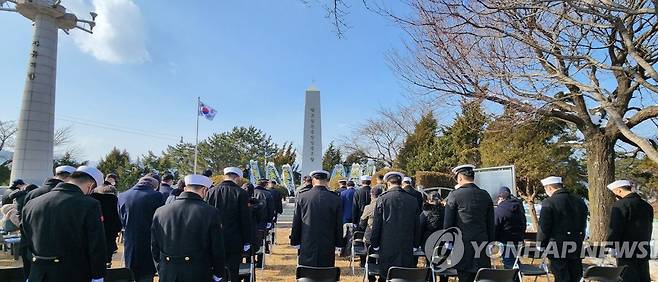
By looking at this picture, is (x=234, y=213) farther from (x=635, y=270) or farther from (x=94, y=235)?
(x=635, y=270)

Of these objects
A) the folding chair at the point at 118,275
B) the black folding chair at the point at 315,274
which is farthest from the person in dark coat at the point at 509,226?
→ the folding chair at the point at 118,275

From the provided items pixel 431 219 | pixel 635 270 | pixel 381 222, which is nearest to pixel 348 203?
pixel 431 219

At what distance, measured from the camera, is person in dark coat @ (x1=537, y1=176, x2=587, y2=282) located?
16.6ft

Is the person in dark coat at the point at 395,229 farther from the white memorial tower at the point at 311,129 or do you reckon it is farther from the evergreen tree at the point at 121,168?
the evergreen tree at the point at 121,168

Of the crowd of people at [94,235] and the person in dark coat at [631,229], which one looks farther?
the person in dark coat at [631,229]

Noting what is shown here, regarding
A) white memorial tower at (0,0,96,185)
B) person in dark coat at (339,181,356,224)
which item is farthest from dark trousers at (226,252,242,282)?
white memorial tower at (0,0,96,185)

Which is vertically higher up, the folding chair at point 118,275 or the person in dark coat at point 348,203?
the person in dark coat at point 348,203

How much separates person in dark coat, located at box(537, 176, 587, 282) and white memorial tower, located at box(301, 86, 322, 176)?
664 inches

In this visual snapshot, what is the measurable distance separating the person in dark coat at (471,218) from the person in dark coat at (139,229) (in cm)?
350

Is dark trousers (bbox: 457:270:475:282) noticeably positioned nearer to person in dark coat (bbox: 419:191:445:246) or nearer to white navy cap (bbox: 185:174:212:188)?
person in dark coat (bbox: 419:191:445:246)

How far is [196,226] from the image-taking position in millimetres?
3506

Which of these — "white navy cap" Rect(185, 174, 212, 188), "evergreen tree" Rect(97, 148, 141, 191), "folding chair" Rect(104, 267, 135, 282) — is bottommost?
"folding chair" Rect(104, 267, 135, 282)

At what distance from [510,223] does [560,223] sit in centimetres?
123

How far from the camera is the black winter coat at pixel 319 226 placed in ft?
16.3
